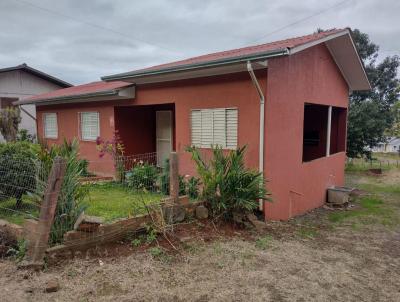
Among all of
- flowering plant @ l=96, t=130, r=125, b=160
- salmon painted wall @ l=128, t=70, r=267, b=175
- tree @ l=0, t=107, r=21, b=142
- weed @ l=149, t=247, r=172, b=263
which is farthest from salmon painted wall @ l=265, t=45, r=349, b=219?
tree @ l=0, t=107, r=21, b=142

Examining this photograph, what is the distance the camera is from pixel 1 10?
9.56m

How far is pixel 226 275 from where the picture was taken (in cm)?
383

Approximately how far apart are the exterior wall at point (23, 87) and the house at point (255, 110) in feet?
21.7

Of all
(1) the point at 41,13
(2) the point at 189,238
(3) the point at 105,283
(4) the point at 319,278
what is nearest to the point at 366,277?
(4) the point at 319,278

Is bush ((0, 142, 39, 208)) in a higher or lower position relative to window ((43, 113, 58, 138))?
lower

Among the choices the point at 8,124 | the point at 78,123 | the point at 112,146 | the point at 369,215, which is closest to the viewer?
the point at 369,215

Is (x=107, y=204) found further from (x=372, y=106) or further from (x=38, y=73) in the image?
(x=372, y=106)

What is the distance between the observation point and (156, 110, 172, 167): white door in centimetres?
1067

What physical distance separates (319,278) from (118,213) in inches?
143

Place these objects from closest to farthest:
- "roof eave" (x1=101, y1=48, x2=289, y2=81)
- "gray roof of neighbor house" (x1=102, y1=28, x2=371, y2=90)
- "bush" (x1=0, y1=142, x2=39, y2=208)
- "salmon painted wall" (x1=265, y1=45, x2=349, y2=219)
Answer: "roof eave" (x1=101, y1=48, x2=289, y2=81) < "bush" (x1=0, y1=142, x2=39, y2=208) < "gray roof of neighbor house" (x1=102, y1=28, x2=371, y2=90) < "salmon painted wall" (x1=265, y1=45, x2=349, y2=219)

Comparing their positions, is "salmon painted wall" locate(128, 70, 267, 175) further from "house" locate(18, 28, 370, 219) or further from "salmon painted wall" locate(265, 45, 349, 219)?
"salmon painted wall" locate(265, 45, 349, 219)

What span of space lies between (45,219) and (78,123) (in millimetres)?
8100

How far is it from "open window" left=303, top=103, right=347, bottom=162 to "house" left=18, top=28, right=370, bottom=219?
0.04 metres

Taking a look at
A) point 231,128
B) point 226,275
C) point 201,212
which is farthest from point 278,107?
point 226,275
